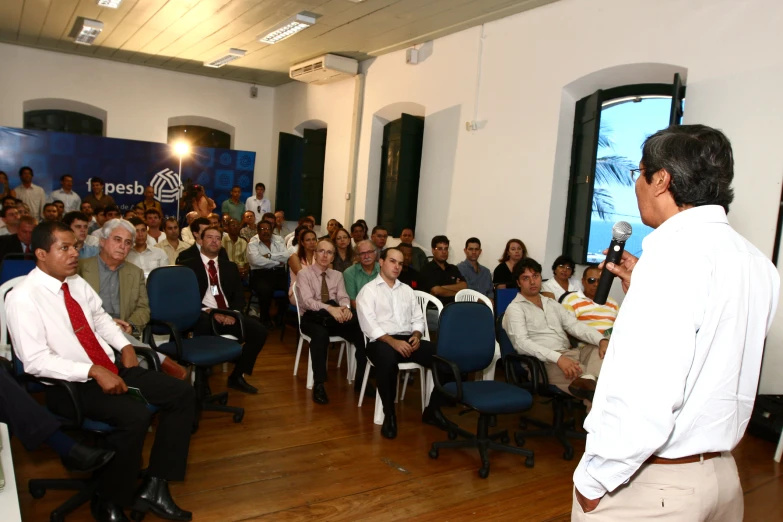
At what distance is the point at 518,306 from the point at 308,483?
1809mm

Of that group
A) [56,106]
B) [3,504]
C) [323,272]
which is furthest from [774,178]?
[56,106]

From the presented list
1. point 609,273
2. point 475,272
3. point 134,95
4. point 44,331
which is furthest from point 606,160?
point 134,95

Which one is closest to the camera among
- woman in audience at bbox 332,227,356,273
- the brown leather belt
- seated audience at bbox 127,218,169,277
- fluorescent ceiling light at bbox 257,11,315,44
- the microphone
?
the brown leather belt

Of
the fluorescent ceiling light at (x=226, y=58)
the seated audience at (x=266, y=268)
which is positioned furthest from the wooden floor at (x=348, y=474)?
the fluorescent ceiling light at (x=226, y=58)

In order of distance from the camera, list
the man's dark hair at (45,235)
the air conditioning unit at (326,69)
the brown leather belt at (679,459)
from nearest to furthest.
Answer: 1. the brown leather belt at (679,459)
2. the man's dark hair at (45,235)
3. the air conditioning unit at (326,69)

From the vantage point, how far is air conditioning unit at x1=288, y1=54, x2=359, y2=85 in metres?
8.30

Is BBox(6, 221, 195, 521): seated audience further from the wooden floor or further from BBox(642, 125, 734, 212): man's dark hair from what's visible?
BBox(642, 125, 734, 212): man's dark hair

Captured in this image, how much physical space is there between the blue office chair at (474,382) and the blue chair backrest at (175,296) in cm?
169

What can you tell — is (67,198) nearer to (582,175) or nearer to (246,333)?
(246,333)

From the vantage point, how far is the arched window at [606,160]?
5.46 m

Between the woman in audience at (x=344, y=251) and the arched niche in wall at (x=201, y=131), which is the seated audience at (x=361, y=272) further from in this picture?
the arched niche in wall at (x=201, y=131)

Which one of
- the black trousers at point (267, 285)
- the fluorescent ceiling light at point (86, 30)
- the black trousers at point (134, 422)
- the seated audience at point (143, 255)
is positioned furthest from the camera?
the fluorescent ceiling light at point (86, 30)

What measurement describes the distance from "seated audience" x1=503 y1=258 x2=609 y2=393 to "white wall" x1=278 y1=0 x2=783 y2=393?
1.43 meters

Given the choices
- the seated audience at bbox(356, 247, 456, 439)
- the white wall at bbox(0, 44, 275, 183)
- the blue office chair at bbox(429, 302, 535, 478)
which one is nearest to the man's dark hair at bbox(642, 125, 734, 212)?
the blue office chair at bbox(429, 302, 535, 478)
